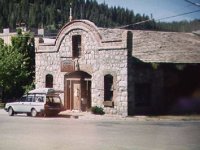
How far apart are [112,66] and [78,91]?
4.02 m

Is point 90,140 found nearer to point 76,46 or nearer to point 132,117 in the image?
point 132,117

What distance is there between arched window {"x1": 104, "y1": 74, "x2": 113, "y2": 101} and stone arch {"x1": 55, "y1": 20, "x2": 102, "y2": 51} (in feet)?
8.21

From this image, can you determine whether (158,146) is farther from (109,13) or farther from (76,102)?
(76,102)

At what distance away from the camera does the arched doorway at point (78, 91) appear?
103 ft

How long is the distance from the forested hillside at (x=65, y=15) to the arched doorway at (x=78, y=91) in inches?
181

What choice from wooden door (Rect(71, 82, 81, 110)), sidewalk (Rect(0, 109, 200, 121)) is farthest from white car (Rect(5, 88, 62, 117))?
wooden door (Rect(71, 82, 81, 110))

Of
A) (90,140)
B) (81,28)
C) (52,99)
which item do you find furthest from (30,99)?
(90,140)

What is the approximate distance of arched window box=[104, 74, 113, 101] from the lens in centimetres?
2938

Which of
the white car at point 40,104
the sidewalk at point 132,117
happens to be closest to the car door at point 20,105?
the white car at point 40,104

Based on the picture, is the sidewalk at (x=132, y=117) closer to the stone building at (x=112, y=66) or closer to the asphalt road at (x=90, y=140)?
the stone building at (x=112, y=66)

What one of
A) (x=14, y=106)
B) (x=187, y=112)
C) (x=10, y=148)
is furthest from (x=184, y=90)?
(x=10, y=148)

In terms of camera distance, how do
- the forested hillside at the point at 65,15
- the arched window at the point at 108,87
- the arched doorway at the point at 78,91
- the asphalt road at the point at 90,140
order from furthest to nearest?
the arched doorway at the point at 78,91 → the arched window at the point at 108,87 → the forested hillside at the point at 65,15 → the asphalt road at the point at 90,140

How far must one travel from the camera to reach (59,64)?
32844mm

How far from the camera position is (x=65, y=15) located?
7694 centimetres
